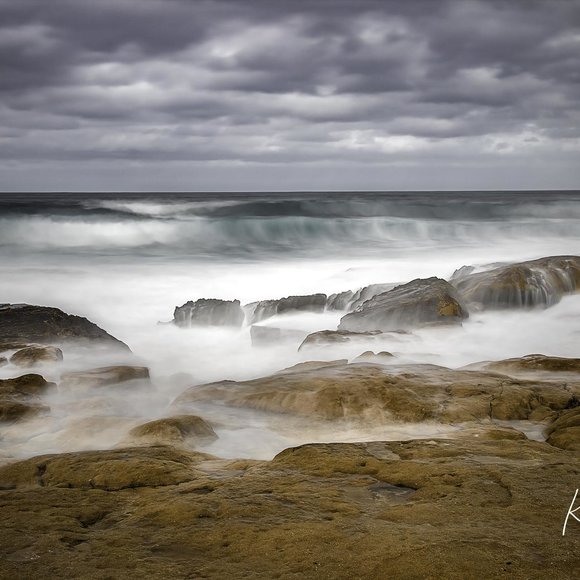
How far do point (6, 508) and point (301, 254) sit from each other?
29402mm

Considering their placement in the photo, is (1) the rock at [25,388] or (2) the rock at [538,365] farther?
(2) the rock at [538,365]

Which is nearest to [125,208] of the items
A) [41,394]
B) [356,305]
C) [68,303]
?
[68,303]

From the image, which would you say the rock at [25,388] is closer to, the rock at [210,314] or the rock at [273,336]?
the rock at [273,336]

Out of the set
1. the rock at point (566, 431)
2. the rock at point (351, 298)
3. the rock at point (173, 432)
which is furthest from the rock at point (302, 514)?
the rock at point (351, 298)

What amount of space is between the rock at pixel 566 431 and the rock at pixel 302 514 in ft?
0.75

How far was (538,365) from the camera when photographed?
7770 millimetres

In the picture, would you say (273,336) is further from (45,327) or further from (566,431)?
(566,431)

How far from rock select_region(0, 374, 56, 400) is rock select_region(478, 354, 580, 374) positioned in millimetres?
5564

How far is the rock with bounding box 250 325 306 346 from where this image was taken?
1248cm

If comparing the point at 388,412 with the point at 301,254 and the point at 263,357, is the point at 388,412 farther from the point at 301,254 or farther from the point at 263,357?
the point at 301,254

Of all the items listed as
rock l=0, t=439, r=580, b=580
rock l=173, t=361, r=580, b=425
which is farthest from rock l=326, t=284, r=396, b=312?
rock l=0, t=439, r=580, b=580

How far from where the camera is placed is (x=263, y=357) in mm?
11773

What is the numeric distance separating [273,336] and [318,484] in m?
8.90

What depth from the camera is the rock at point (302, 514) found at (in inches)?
107
